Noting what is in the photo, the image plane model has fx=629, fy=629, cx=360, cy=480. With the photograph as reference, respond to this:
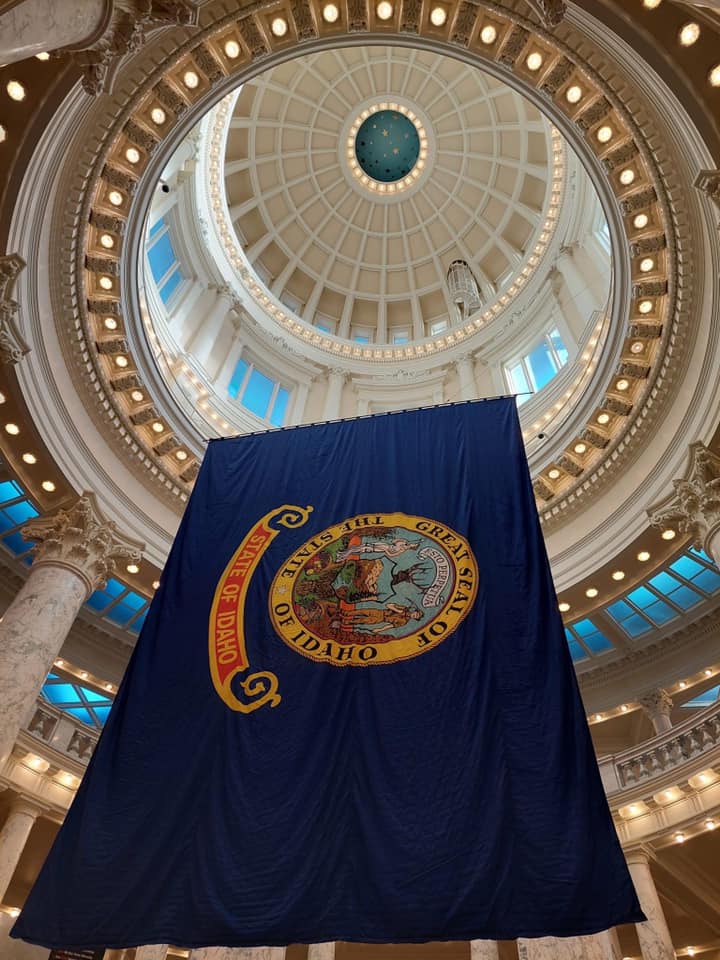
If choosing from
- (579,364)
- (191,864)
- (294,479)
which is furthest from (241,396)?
(191,864)

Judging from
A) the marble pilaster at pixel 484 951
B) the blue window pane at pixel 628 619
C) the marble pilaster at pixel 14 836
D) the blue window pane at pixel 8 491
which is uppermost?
the blue window pane at pixel 628 619

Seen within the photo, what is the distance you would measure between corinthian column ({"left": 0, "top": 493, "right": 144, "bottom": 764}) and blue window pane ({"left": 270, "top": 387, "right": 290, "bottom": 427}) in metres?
10.8

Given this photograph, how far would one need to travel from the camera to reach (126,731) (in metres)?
6.64

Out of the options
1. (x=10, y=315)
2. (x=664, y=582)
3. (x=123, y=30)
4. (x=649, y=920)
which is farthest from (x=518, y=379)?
(x=123, y=30)

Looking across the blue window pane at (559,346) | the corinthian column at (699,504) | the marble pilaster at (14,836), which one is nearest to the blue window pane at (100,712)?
the marble pilaster at (14,836)

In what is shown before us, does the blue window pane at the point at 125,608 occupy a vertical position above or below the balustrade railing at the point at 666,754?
above

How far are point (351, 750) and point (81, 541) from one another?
28.6 feet

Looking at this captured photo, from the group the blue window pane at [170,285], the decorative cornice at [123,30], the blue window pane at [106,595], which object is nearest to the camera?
the decorative cornice at [123,30]

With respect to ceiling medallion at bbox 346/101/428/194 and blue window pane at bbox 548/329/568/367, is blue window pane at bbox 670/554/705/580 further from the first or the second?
ceiling medallion at bbox 346/101/428/194

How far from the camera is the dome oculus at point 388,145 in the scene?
33812 mm

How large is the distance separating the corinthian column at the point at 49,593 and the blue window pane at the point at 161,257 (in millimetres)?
10402

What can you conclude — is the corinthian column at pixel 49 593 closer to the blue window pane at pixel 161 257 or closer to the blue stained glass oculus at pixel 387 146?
the blue window pane at pixel 161 257

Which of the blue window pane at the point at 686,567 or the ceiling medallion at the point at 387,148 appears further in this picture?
the ceiling medallion at the point at 387,148

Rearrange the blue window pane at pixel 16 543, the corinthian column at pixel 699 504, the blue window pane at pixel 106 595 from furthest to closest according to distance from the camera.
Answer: the blue window pane at pixel 106 595 → the blue window pane at pixel 16 543 → the corinthian column at pixel 699 504
